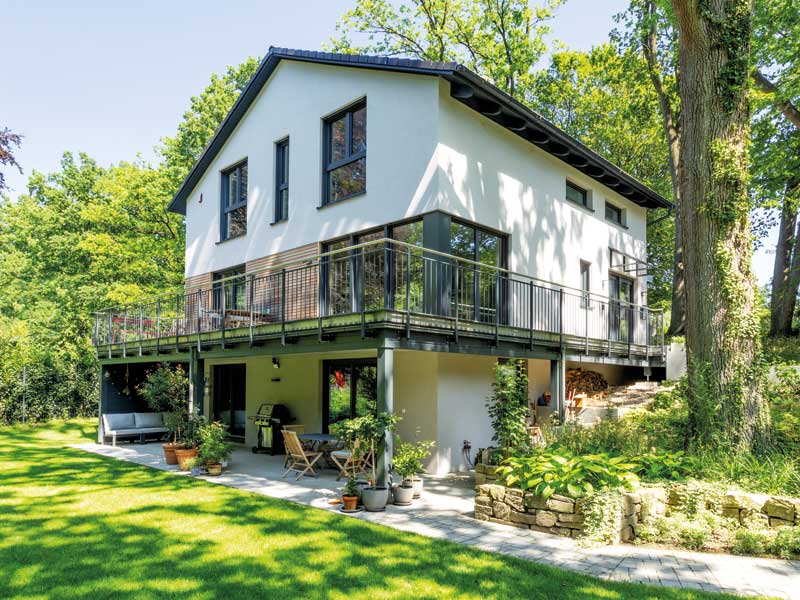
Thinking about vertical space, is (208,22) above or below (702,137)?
above

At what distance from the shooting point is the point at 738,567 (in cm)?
545

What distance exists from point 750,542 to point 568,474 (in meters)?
1.91

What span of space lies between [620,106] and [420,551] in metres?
23.4

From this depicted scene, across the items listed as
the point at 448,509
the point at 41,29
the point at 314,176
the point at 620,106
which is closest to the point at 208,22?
the point at 41,29

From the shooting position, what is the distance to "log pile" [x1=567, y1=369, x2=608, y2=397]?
14.6 meters

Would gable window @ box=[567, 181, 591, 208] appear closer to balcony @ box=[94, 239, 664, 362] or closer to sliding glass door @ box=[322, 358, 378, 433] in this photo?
balcony @ box=[94, 239, 664, 362]

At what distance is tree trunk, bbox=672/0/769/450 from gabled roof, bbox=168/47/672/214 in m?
3.37

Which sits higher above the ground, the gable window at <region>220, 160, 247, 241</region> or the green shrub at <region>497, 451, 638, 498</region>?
the gable window at <region>220, 160, 247, 241</region>

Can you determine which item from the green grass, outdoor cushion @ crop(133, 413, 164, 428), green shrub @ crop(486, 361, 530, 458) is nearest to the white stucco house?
outdoor cushion @ crop(133, 413, 164, 428)

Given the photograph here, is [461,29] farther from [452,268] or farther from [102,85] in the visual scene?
[452,268]

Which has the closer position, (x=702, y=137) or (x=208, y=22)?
(x=702, y=137)

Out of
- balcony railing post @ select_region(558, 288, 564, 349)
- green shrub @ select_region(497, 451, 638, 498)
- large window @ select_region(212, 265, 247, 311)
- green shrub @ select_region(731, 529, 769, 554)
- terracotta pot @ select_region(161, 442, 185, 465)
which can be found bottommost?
terracotta pot @ select_region(161, 442, 185, 465)

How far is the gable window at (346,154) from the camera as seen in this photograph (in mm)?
12055

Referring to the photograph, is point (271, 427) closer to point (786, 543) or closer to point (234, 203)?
point (234, 203)
